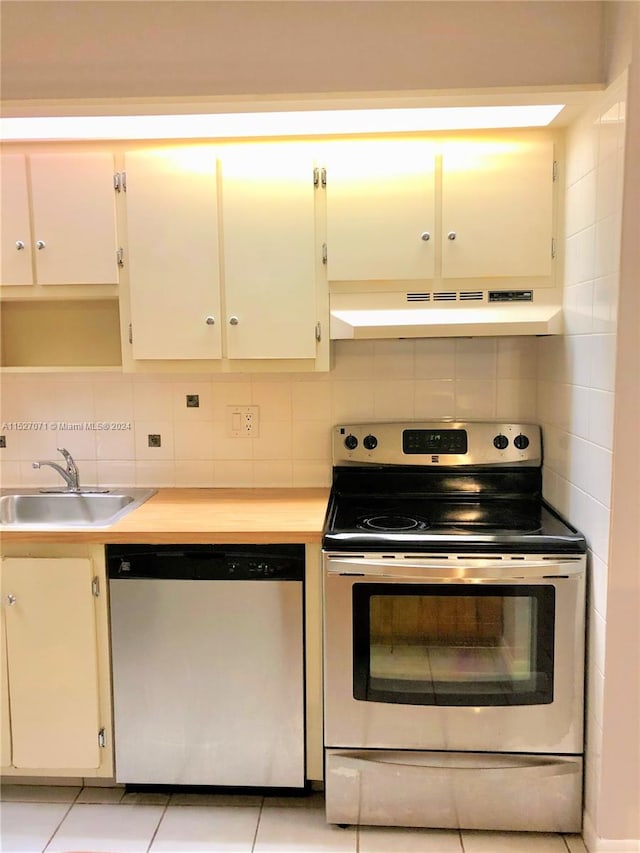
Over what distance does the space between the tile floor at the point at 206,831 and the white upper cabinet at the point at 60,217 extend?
174 centimetres

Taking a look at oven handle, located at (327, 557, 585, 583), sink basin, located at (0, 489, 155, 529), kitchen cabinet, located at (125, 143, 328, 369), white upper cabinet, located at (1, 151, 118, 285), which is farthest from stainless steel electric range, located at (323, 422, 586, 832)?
white upper cabinet, located at (1, 151, 118, 285)

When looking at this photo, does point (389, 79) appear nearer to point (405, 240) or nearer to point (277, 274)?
point (405, 240)

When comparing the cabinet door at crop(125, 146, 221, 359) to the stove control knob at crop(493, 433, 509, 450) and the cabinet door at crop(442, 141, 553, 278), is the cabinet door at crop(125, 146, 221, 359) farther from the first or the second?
the stove control knob at crop(493, 433, 509, 450)

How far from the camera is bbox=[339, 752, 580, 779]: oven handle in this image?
75.2 inches

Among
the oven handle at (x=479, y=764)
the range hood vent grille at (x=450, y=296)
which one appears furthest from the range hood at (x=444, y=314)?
the oven handle at (x=479, y=764)

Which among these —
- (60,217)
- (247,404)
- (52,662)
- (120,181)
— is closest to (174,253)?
(120,181)

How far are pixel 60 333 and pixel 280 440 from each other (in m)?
0.98

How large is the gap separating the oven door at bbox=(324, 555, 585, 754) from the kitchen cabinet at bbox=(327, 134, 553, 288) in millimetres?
935

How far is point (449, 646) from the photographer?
76.4 inches

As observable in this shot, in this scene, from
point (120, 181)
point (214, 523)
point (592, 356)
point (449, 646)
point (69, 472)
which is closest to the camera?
point (592, 356)

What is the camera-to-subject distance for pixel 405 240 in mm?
2098

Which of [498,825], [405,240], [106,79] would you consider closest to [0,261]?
[106,79]

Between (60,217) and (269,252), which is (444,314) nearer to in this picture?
(269,252)

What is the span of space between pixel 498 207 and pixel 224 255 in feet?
2.97
